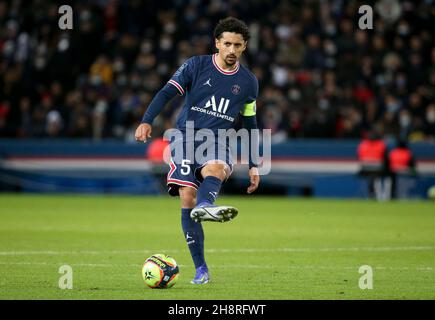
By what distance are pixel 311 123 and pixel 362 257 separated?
42.8ft

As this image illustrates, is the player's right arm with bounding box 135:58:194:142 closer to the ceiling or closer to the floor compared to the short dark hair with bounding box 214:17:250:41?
closer to the floor

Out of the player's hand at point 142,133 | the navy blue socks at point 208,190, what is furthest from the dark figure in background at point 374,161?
the player's hand at point 142,133

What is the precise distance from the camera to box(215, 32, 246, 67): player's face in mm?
8992

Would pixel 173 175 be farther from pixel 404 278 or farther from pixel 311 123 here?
pixel 311 123

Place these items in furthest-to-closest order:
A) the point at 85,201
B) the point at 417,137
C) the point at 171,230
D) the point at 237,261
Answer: the point at 417,137 < the point at 85,201 < the point at 171,230 < the point at 237,261

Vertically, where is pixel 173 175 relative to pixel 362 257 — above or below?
above

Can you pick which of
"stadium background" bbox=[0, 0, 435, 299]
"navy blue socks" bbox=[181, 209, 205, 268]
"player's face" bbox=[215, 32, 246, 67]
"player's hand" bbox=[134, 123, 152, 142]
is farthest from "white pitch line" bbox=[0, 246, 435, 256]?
"player's face" bbox=[215, 32, 246, 67]

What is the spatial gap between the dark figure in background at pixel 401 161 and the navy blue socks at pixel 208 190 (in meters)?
15.0

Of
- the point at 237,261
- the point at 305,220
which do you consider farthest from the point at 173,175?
the point at 305,220

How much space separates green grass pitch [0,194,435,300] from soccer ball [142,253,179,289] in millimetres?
101

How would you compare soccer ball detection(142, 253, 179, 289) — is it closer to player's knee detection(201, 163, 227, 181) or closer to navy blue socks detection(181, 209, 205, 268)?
navy blue socks detection(181, 209, 205, 268)

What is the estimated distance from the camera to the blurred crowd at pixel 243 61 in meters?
24.5

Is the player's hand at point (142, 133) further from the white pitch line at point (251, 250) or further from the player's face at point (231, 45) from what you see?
the white pitch line at point (251, 250)

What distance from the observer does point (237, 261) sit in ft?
36.4
